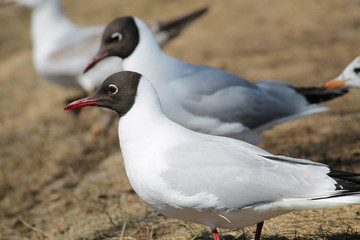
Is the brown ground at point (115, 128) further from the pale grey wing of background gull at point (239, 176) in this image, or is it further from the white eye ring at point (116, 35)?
the white eye ring at point (116, 35)

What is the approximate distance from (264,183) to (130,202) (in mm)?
2032

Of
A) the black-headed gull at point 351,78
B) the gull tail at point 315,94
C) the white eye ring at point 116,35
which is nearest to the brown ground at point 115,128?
the gull tail at point 315,94

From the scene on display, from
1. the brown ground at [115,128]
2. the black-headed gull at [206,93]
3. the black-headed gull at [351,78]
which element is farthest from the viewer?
the black-headed gull at [351,78]

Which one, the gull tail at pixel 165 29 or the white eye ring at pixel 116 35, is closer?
the white eye ring at pixel 116 35

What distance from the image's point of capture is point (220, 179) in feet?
10.0

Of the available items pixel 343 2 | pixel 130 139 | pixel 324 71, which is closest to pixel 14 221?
pixel 130 139

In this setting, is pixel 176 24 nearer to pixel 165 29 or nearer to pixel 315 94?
pixel 165 29

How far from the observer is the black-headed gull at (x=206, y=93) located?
14.7 feet

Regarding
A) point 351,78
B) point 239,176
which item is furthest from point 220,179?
point 351,78

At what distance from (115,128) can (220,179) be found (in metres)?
4.24

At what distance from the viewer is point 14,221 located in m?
5.36

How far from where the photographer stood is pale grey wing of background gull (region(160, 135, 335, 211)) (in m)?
3.01

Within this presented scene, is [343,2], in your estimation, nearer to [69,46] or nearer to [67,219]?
[69,46]

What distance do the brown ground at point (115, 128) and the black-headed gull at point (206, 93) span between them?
→ 0.61m
